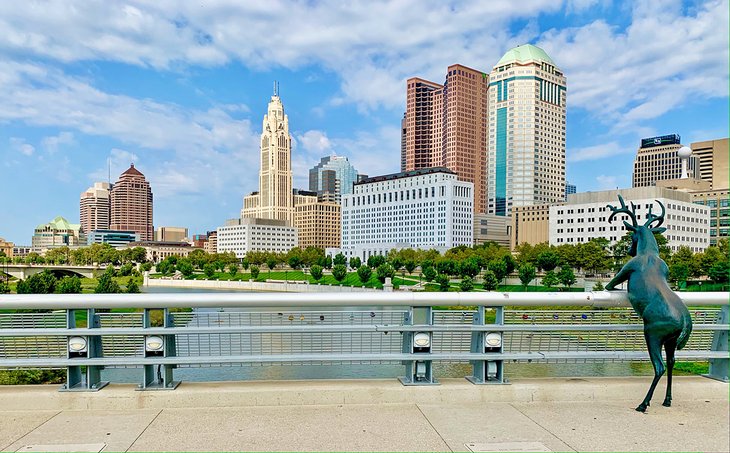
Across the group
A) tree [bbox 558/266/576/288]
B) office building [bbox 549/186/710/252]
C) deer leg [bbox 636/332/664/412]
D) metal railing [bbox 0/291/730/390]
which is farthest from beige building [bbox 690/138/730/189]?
deer leg [bbox 636/332/664/412]

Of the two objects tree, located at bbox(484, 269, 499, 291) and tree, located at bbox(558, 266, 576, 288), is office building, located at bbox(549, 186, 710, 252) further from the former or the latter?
tree, located at bbox(484, 269, 499, 291)

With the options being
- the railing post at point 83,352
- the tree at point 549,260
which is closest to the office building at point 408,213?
the tree at point 549,260

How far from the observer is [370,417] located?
5.39m

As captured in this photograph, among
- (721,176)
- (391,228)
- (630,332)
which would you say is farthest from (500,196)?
(630,332)

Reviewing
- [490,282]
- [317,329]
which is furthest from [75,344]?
[490,282]

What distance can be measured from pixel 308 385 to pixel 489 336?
2.02 meters

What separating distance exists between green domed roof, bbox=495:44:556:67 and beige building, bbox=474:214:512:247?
5387 cm

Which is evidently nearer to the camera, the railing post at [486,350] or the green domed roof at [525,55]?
the railing post at [486,350]

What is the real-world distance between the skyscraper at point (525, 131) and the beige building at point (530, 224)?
59.3 feet

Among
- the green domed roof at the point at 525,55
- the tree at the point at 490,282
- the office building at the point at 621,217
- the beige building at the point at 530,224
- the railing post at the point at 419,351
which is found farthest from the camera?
the green domed roof at the point at 525,55

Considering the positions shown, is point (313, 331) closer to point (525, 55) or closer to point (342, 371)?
point (342, 371)

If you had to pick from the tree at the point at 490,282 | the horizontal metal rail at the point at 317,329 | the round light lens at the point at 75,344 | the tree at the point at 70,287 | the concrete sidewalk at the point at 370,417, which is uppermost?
the horizontal metal rail at the point at 317,329

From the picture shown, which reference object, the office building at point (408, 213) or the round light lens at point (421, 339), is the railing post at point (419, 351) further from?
the office building at point (408, 213)

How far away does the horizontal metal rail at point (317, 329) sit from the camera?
563 centimetres
